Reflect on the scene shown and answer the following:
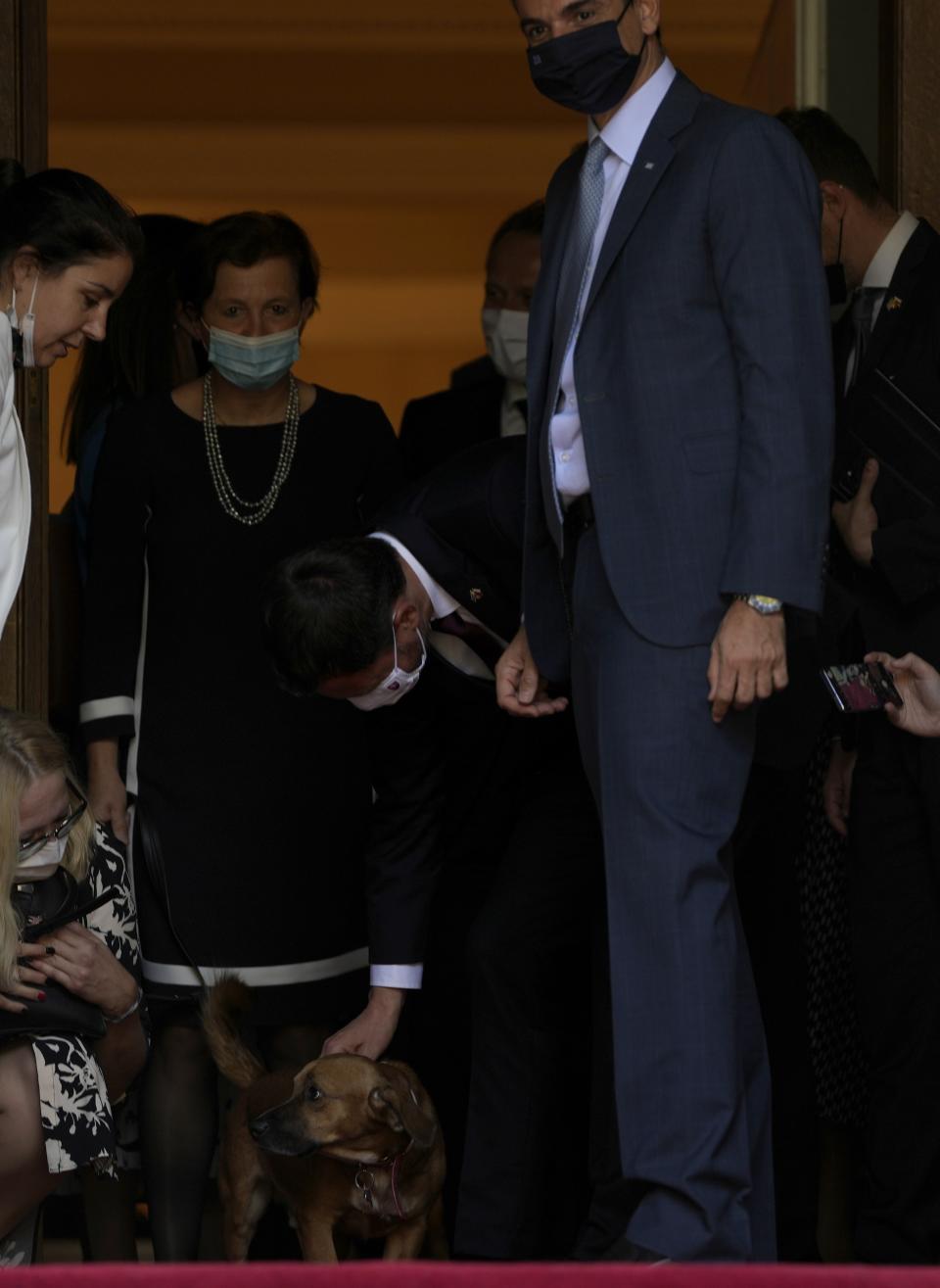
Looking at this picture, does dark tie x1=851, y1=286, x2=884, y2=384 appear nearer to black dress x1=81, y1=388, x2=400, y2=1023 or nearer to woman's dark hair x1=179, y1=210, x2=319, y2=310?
black dress x1=81, y1=388, x2=400, y2=1023

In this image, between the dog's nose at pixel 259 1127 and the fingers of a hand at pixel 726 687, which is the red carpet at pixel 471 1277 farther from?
the dog's nose at pixel 259 1127

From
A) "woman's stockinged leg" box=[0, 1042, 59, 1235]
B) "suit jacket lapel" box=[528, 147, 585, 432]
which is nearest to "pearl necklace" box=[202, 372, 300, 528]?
"suit jacket lapel" box=[528, 147, 585, 432]

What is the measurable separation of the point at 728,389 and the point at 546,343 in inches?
11.9

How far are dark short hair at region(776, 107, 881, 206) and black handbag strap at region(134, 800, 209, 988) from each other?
1520 millimetres

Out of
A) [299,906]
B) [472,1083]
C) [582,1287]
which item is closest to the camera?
[582,1287]

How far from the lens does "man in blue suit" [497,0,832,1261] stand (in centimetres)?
253

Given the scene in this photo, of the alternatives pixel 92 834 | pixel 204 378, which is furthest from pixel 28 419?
pixel 92 834

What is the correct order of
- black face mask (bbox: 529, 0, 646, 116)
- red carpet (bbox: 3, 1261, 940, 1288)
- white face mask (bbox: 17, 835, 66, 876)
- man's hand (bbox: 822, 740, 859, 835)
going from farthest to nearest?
man's hand (bbox: 822, 740, 859, 835) < white face mask (bbox: 17, 835, 66, 876) < black face mask (bbox: 529, 0, 646, 116) < red carpet (bbox: 3, 1261, 940, 1288)

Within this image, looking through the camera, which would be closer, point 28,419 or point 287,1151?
point 287,1151

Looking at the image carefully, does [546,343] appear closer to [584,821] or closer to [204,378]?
[584,821]

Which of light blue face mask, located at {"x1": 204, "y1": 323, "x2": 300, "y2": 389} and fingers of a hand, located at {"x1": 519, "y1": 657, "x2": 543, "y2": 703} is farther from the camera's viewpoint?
light blue face mask, located at {"x1": 204, "y1": 323, "x2": 300, "y2": 389}

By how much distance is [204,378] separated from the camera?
12.5 feet

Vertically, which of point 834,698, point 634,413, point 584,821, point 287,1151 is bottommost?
point 287,1151

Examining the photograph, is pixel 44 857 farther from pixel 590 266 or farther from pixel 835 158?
pixel 835 158
